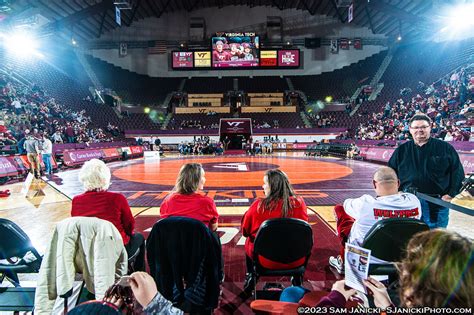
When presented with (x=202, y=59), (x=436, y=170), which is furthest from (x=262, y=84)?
(x=436, y=170)

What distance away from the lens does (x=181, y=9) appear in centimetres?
3512

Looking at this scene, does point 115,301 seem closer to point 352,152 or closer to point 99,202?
point 99,202

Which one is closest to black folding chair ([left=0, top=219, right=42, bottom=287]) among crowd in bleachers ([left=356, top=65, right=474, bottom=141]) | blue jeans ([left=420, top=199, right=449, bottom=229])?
blue jeans ([left=420, top=199, right=449, bottom=229])

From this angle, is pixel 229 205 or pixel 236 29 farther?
pixel 236 29

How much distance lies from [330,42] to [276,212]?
117 feet

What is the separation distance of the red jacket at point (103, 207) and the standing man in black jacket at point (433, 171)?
3.10 metres

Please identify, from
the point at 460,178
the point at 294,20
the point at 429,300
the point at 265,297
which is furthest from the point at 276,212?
the point at 294,20

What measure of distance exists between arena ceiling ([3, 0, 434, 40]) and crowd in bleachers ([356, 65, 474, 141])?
7102 millimetres

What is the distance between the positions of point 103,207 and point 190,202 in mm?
739

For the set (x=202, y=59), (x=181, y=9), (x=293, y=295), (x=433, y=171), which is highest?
(x=181, y=9)

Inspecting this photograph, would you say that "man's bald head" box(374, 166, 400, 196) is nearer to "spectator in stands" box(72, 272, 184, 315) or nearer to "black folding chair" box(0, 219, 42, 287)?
"spectator in stands" box(72, 272, 184, 315)

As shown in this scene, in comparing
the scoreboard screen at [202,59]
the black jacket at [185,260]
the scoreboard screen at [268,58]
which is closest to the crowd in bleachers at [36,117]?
the black jacket at [185,260]

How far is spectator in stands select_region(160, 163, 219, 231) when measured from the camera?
249cm

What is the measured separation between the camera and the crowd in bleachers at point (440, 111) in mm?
13180
